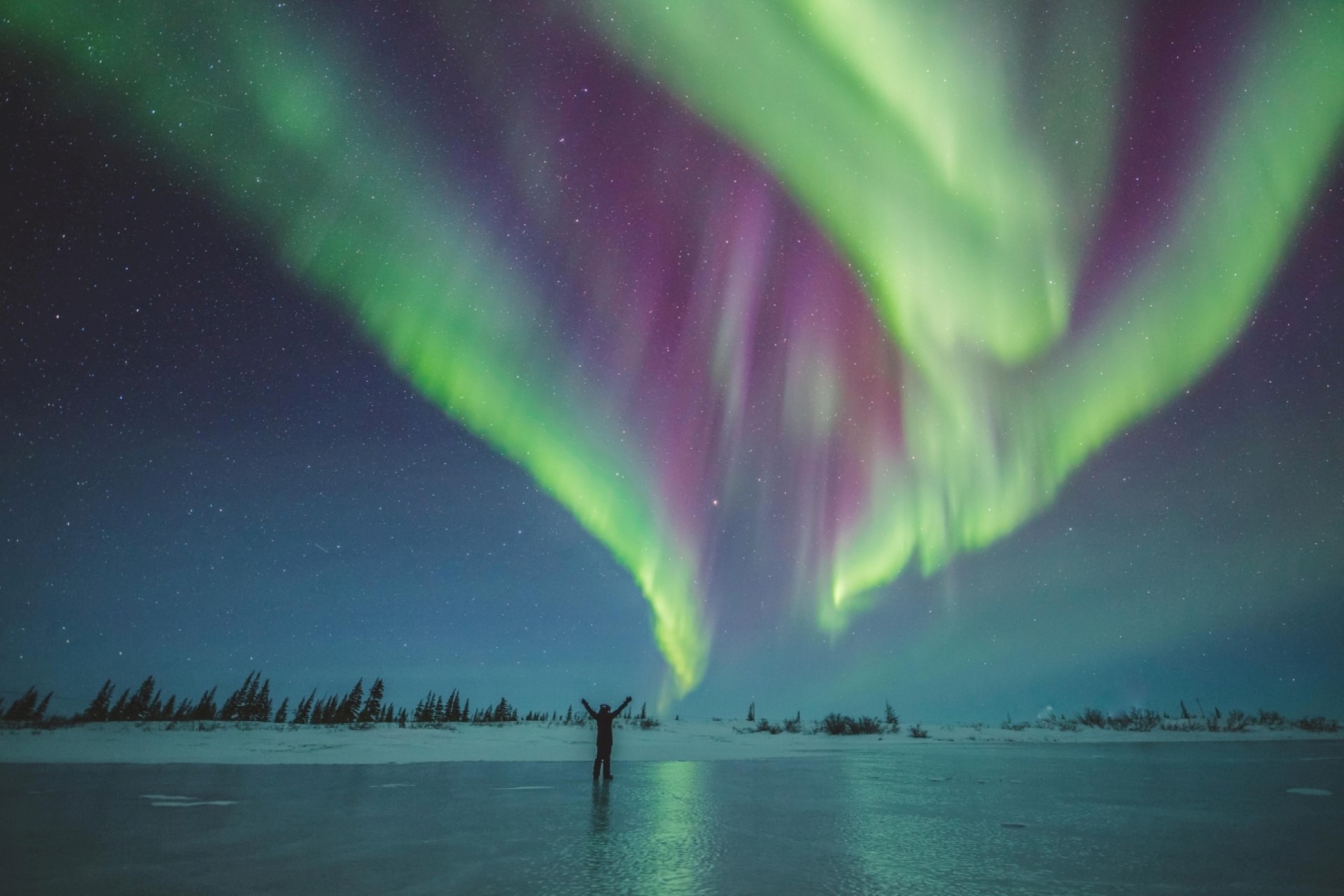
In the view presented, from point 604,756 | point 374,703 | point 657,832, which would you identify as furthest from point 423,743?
point 374,703

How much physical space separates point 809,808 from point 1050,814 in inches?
138

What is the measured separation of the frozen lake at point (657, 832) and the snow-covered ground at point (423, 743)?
13.5 ft

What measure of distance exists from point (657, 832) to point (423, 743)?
1968 centimetres

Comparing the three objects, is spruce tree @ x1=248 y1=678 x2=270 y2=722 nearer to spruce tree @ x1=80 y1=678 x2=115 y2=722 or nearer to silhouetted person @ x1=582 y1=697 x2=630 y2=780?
spruce tree @ x1=80 y1=678 x2=115 y2=722

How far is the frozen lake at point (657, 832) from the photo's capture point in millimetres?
6293

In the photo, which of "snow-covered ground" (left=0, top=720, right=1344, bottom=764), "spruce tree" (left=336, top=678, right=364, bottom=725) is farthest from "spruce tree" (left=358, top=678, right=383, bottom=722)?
"snow-covered ground" (left=0, top=720, right=1344, bottom=764)

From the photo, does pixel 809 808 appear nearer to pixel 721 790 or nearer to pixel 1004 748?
pixel 721 790

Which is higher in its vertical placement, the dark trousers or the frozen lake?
the dark trousers

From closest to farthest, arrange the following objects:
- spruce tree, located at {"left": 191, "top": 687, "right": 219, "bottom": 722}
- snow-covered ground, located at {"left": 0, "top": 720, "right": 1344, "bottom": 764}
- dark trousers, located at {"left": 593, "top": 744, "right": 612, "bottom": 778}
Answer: dark trousers, located at {"left": 593, "top": 744, "right": 612, "bottom": 778} < snow-covered ground, located at {"left": 0, "top": 720, "right": 1344, "bottom": 764} < spruce tree, located at {"left": 191, "top": 687, "right": 219, "bottom": 722}

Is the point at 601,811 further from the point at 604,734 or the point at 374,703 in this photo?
the point at 374,703

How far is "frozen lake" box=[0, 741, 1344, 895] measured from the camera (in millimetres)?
6293

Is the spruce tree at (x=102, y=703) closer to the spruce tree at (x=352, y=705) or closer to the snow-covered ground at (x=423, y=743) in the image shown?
the spruce tree at (x=352, y=705)

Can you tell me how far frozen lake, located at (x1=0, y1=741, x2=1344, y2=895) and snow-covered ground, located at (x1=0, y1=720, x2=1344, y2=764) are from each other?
13.5 feet

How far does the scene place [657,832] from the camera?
8.77 m
